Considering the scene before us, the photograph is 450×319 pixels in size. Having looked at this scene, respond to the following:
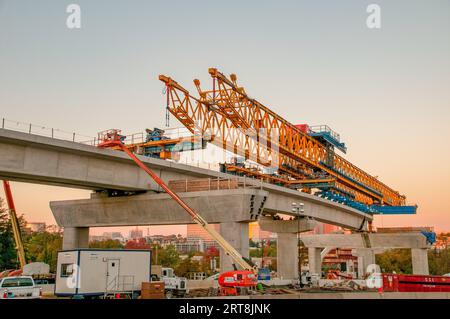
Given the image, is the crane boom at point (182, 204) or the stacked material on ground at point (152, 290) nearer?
the stacked material on ground at point (152, 290)

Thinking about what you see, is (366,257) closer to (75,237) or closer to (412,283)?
(412,283)

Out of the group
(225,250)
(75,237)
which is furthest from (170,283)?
(75,237)

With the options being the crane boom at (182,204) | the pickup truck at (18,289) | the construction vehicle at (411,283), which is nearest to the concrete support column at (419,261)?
the construction vehicle at (411,283)

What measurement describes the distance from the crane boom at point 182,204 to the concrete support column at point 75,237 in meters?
11.1

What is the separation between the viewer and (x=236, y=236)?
38.4 meters

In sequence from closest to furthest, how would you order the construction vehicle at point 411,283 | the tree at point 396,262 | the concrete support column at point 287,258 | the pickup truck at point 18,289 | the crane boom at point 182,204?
the pickup truck at point 18,289
the crane boom at point 182,204
the construction vehicle at point 411,283
the concrete support column at point 287,258
the tree at point 396,262

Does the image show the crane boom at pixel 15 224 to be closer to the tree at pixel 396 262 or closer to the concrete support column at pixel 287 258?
the concrete support column at pixel 287 258

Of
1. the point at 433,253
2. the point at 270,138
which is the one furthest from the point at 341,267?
the point at 270,138

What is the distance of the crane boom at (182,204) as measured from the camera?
111 feet

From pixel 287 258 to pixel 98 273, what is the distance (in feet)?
108

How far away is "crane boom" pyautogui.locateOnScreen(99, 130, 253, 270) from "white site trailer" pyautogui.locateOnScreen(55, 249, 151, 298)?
672 cm

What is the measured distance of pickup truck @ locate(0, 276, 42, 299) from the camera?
80.2 ft

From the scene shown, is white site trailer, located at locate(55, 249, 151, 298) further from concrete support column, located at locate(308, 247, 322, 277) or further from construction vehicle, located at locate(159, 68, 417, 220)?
concrete support column, located at locate(308, 247, 322, 277)

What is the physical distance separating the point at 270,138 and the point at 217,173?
1651 centimetres
